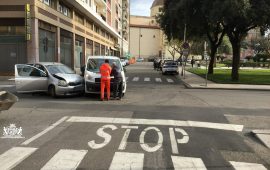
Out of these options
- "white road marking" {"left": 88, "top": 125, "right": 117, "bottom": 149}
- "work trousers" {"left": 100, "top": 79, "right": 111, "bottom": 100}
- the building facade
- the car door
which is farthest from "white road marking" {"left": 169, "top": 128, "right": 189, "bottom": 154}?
the building facade

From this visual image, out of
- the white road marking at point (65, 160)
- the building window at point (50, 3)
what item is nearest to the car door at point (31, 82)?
the white road marking at point (65, 160)

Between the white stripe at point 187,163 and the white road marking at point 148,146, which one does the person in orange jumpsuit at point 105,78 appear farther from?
the white stripe at point 187,163

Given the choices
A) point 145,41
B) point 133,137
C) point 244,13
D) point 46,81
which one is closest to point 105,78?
point 46,81

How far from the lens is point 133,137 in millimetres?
9305

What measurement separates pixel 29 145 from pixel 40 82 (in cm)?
1032

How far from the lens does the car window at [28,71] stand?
18.7 meters

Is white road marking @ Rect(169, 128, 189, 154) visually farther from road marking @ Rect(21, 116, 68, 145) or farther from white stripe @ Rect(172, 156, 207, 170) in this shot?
road marking @ Rect(21, 116, 68, 145)

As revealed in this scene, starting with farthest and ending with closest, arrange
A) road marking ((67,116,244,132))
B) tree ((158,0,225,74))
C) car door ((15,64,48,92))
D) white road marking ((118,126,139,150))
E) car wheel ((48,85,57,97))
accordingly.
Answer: tree ((158,0,225,74)), car door ((15,64,48,92)), car wheel ((48,85,57,97)), road marking ((67,116,244,132)), white road marking ((118,126,139,150))

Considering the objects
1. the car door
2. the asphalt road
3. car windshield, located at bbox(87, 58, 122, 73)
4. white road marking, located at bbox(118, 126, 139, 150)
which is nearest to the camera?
the asphalt road

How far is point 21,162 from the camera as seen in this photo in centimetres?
699

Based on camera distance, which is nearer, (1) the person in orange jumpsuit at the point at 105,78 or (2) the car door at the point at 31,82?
(1) the person in orange jumpsuit at the point at 105,78

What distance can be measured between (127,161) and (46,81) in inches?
468

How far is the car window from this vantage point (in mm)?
18656

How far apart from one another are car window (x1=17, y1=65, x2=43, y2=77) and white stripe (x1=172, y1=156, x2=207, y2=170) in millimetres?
12338
